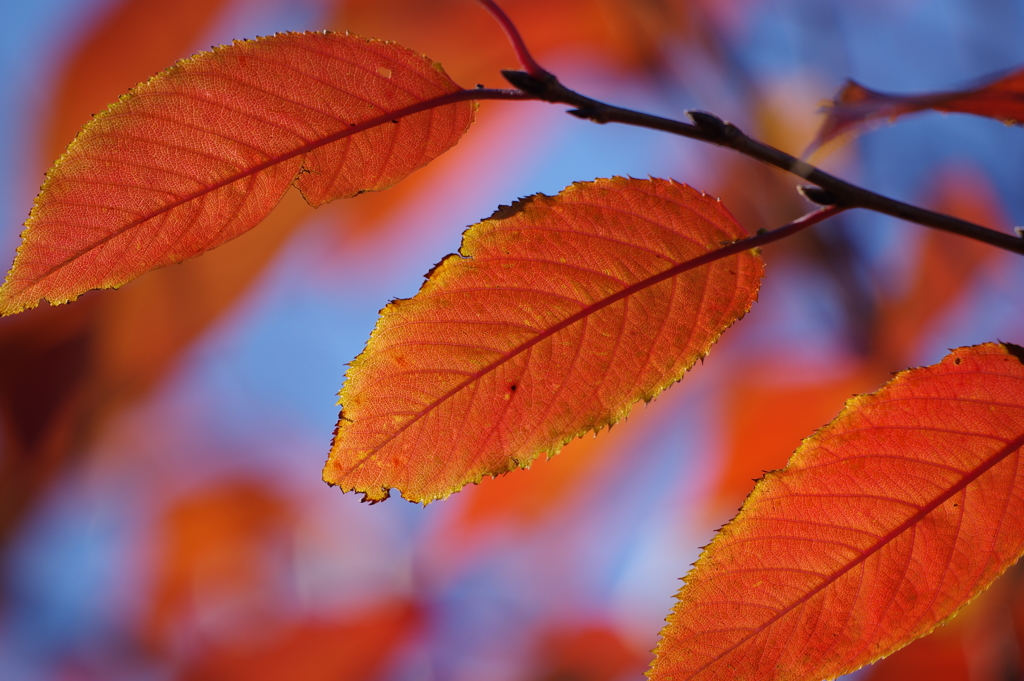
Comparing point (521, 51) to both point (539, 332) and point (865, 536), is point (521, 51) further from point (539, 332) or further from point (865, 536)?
point (865, 536)

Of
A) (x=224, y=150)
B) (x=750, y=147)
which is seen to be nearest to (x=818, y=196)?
(x=750, y=147)

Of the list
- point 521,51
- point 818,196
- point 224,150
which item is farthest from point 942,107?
point 224,150

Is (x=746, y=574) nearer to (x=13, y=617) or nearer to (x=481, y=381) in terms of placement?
(x=481, y=381)

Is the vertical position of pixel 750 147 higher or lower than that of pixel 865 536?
higher

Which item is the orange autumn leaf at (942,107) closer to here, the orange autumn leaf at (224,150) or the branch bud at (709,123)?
the branch bud at (709,123)

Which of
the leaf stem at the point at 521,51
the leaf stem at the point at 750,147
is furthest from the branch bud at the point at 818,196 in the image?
the leaf stem at the point at 521,51

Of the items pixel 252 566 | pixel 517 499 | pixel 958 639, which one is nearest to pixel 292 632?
pixel 252 566

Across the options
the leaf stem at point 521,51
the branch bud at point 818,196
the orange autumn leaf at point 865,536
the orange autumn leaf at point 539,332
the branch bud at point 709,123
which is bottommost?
the orange autumn leaf at point 865,536
